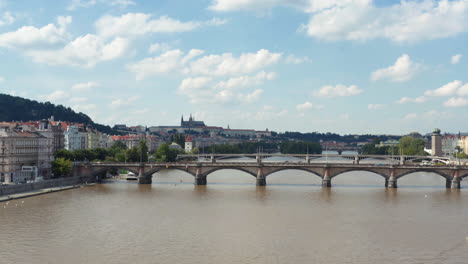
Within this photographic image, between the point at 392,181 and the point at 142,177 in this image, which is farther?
the point at 142,177

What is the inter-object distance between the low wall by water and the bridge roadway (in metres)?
1.90

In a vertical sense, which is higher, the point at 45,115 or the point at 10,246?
the point at 45,115

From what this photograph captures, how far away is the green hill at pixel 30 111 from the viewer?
16723 cm

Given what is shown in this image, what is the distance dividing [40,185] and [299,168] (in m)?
30.0

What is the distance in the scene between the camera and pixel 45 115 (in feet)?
568

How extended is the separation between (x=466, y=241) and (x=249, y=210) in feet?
59.3

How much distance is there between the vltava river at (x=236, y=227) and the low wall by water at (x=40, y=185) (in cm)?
248

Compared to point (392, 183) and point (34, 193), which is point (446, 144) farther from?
point (34, 193)

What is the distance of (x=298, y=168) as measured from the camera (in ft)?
221

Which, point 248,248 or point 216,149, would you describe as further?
point 216,149

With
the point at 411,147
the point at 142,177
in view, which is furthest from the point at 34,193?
the point at 411,147

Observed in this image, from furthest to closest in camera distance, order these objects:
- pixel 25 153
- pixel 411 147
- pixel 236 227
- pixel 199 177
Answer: pixel 411 147 → pixel 199 177 → pixel 25 153 → pixel 236 227

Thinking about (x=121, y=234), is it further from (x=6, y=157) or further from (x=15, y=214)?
(x=6, y=157)

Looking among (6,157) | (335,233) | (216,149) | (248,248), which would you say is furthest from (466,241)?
(216,149)
